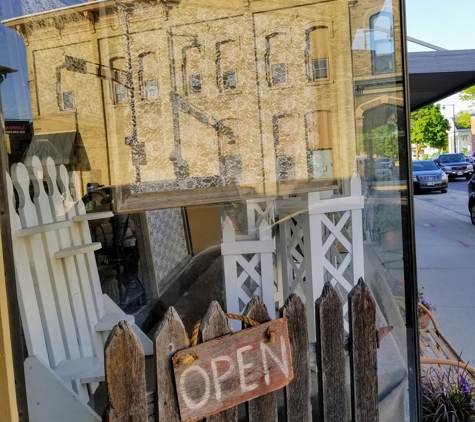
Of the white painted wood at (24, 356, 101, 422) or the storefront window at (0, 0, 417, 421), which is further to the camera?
the storefront window at (0, 0, 417, 421)

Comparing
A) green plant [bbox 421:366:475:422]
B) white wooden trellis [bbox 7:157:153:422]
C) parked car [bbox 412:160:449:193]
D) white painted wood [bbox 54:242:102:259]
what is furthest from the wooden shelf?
parked car [bbox 412:160:449:193]

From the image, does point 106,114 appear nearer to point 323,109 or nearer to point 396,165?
point 323,109

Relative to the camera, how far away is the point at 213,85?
5.09ft

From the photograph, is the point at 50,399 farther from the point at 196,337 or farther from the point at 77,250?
the point at 77,250

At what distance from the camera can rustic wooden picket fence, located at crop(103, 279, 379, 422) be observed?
44.2 inches

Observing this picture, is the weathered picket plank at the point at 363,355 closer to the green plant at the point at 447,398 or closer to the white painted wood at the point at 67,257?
the green plant at the point at 447,398

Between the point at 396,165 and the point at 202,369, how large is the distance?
104 cm

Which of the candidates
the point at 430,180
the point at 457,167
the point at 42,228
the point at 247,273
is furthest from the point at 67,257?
the point at 457,167

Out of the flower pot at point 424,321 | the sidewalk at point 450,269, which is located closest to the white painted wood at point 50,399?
the flower pot at point 424,321

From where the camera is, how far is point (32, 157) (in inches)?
62.3

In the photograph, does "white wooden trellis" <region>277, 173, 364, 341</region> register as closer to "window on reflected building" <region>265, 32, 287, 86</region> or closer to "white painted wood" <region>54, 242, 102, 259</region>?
"window on reflected building" <region>265, 32, 287, 86</region>

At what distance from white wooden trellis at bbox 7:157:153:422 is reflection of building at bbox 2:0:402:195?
0.78 feet

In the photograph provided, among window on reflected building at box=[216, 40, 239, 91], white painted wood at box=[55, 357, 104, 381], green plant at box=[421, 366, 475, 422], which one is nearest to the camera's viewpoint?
white painted wood at box=[55, 357, 104, 381]

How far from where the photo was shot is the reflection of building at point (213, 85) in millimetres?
1450
